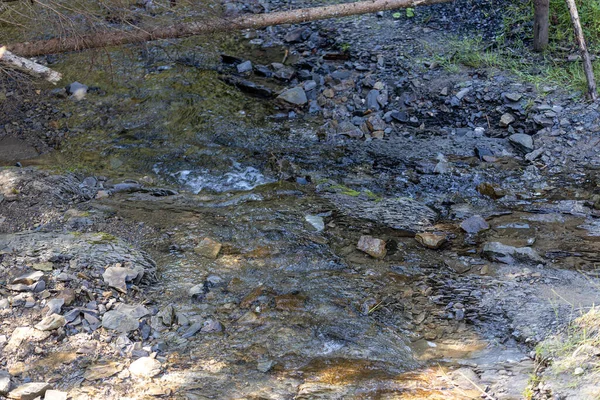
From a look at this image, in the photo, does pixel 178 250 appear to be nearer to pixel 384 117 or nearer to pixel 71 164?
pixel 71 164

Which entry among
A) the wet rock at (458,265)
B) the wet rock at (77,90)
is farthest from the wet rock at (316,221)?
the wet rock at (77,90)

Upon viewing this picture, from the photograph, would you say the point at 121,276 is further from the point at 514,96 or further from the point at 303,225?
the point at 514,96

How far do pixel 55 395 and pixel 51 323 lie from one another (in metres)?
0.48

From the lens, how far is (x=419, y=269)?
3.51m

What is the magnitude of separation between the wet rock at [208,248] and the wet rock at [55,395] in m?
1.28

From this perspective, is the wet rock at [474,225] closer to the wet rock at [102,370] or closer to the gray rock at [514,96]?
the gray rock at [514,96]

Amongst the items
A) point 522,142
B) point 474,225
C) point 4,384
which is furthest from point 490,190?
point 4,384

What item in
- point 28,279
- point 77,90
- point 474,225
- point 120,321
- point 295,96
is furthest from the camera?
point 77,90

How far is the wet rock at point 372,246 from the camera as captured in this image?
142 inches

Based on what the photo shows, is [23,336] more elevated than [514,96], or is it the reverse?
[514,96]

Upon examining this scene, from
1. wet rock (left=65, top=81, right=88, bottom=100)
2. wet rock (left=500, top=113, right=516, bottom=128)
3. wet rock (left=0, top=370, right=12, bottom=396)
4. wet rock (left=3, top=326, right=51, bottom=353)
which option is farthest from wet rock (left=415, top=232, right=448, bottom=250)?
wet rock (left=65, top=81, right=88, bottom=100)

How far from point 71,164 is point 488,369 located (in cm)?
353

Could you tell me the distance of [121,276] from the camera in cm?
321

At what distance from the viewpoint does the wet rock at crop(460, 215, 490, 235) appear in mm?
3836
